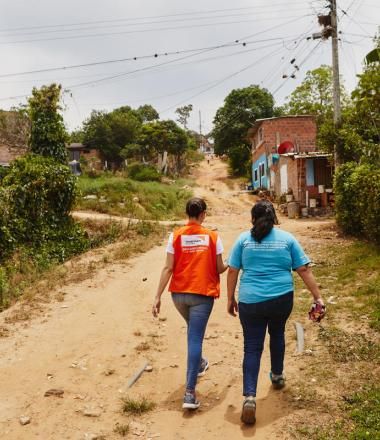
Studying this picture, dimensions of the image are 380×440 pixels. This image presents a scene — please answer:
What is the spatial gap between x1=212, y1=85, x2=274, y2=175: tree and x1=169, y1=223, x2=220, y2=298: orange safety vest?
39933 mm

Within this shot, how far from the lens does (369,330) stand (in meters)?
5.99

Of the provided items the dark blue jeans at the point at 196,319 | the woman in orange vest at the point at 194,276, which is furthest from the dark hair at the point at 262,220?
the dark blue jeans at the point at 196,319

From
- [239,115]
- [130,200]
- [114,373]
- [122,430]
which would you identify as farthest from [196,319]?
[239,115]

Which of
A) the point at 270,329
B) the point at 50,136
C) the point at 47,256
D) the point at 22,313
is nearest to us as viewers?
the point at 270,329

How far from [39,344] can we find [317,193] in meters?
18.2

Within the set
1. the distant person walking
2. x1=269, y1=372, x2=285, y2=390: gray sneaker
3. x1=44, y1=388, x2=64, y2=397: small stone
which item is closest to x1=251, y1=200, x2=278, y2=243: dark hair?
the distant person walking

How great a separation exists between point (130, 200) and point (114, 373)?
59.8 ft

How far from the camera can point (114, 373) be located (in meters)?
5.42

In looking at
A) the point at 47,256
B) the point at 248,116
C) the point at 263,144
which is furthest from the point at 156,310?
the point at 248,116

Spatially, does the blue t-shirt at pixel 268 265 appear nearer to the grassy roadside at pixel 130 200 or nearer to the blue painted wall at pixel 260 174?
the grassy roadside at pixel 130 200

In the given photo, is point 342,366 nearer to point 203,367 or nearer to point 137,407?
point 203,367

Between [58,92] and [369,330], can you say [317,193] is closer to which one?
[58,92]

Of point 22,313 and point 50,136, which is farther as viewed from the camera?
point 50,136

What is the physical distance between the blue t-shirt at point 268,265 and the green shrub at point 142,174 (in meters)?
31.4
